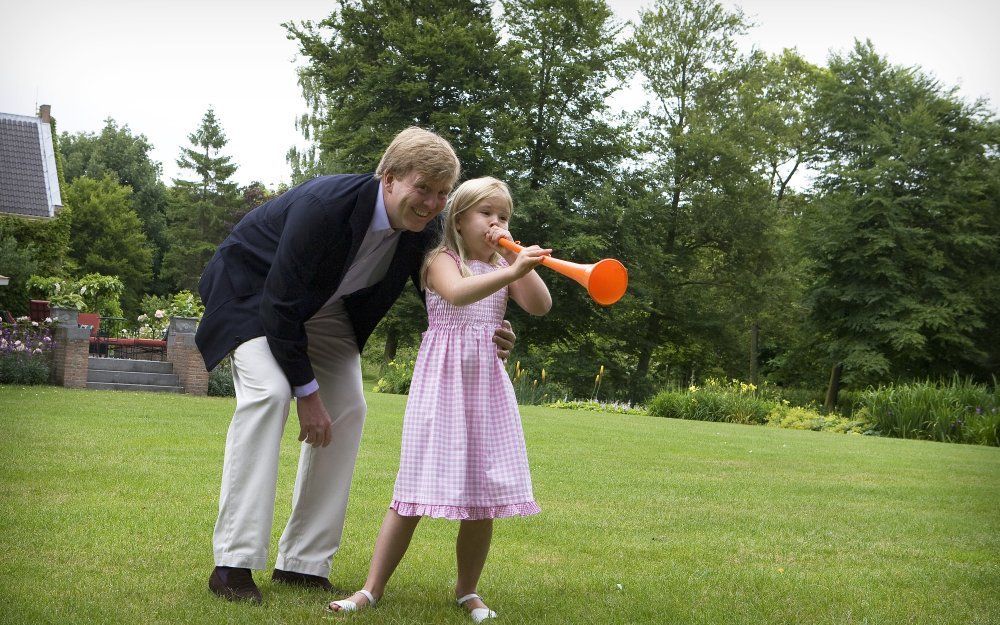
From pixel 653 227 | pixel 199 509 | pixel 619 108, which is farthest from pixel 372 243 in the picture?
pixel 619 108

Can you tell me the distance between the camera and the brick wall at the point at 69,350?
48.8ft

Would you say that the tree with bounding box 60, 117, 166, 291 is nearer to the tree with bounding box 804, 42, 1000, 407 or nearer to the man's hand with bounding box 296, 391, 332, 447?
the tree with bounding box 804, 42, 1000, 407

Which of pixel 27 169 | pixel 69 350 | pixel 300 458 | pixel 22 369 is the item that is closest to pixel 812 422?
pixel 69 350

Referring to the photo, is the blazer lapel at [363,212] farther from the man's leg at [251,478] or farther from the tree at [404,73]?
the tree at [404,73]

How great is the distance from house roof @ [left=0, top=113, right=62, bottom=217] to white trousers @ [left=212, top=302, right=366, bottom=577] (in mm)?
24384

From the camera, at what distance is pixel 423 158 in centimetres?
313

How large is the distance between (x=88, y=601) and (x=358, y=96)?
25.5 meters

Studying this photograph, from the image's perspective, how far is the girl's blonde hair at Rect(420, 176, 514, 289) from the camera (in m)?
3.39

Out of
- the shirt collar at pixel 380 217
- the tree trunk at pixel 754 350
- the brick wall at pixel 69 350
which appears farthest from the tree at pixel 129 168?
the shirt collar at pixel 380 217

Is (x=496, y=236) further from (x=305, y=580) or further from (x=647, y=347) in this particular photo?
(x=647, y=347)

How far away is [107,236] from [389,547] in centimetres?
4700

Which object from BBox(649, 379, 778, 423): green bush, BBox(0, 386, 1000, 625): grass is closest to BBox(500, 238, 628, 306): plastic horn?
BBox(0, 386, 1000, 625): grass

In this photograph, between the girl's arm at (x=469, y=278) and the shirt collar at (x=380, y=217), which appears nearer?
the girl's arm at (x=469, y=278)

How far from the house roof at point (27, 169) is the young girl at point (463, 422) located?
24.9 meters
